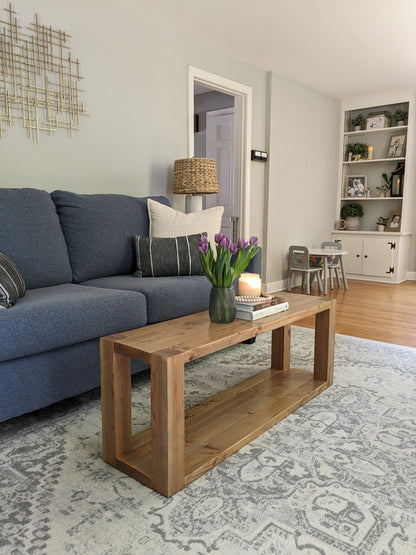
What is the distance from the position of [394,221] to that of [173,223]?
3972 mm

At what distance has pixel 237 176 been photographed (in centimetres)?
448

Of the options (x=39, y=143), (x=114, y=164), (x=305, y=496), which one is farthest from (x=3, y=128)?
(x=305, y=496)

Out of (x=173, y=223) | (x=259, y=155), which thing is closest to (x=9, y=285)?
(x=173, y=223)

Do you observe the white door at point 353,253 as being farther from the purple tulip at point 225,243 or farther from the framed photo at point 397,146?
the purple tulip at point 225,243

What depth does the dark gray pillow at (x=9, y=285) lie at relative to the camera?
5.64ft

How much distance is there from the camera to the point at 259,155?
14.8ft

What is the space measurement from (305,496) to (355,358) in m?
1.48

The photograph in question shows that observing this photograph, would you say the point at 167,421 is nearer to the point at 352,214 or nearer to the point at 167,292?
the point at 167,292

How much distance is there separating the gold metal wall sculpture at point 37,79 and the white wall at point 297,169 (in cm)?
236

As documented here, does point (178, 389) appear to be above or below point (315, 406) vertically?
above

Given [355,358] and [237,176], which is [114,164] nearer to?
[237,176]

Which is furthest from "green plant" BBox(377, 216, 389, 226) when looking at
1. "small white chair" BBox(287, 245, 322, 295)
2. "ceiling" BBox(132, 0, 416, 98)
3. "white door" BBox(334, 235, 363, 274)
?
"ceiling" BBox(132, 0, 416, 98)

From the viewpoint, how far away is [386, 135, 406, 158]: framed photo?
18.4ft

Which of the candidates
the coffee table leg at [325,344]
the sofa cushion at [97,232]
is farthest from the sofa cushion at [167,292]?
the coffee table leg at [325,344]
